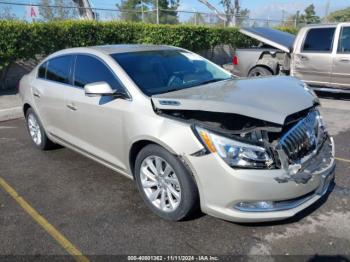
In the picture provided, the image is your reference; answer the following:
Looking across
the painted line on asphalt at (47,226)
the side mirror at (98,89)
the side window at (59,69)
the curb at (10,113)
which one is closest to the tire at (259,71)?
the curb at (10,113)

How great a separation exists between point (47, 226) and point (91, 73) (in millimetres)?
1792

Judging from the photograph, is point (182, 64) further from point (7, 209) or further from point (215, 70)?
point (7, 209)

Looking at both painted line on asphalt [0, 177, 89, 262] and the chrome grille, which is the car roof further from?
the chrome grille

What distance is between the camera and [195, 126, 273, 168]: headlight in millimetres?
2984

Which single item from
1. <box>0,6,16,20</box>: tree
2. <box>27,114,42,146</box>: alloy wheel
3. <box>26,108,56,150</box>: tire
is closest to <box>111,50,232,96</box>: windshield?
<box>26,108,56,150</box>: tire

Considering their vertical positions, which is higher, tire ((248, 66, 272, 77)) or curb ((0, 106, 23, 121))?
tire ((248, 66, 272, 77))

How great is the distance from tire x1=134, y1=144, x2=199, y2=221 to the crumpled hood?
18.5 inches

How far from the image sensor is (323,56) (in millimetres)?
8852

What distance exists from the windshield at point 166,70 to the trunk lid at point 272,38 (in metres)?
4.97

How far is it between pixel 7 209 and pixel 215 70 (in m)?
2.90

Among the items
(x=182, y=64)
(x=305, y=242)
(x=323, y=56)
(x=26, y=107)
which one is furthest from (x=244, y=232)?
(x=323, y=56)

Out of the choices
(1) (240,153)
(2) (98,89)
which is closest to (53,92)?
(2) (98,89)

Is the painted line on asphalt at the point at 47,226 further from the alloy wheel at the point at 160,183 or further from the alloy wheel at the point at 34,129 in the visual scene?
the alloy wheel at the point at 34,129

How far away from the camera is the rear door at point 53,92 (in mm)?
4797
